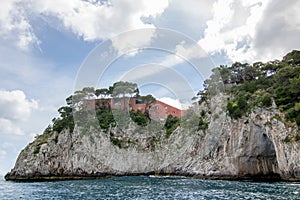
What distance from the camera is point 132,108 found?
70.0 metres

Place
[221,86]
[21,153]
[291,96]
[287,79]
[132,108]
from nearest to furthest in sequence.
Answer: [291,96] → [287,79] → [221,86] → [21,153] → [132,108]

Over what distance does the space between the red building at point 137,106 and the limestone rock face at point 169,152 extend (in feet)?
16.6

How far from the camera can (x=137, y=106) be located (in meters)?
70.0

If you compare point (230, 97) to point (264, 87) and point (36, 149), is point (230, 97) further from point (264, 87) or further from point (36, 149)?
point (36, 149)

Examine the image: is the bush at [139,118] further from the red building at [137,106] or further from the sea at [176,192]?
the sea at [176,192]

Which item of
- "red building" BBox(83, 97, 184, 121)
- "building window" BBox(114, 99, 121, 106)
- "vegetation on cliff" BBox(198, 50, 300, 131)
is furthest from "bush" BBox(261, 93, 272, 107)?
"building window" BBox(114, 99, 121, 106)

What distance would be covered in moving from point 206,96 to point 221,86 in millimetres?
4581

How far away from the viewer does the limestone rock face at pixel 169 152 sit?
131 ft

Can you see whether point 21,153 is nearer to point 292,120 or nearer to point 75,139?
point 75,139

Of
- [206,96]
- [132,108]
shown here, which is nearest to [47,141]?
[132,108]

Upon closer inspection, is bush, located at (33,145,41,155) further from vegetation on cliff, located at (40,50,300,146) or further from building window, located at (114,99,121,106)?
building window, located at (114,99,121,106)

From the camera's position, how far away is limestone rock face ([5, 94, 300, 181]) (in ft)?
131

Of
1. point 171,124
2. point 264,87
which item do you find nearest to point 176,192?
point 264,87

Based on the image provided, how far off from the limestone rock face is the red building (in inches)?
199
